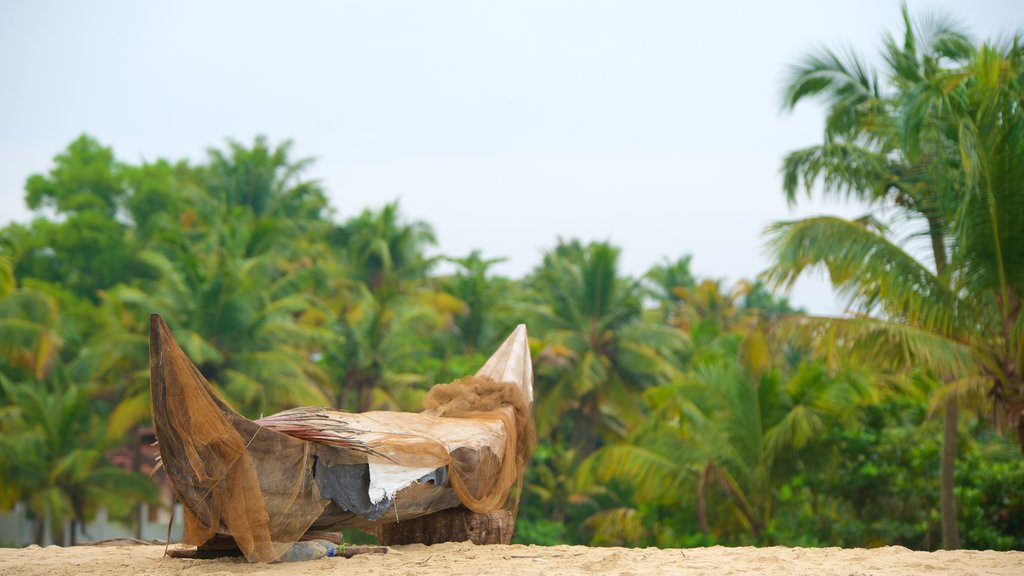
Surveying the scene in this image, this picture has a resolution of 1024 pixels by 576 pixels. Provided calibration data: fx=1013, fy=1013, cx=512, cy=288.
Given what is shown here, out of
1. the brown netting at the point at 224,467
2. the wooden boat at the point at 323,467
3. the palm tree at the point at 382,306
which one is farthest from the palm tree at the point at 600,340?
the brown netting at the point at 224,467

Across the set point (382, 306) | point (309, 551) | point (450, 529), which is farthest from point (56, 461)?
point (309, 551)

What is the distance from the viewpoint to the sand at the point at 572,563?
244 inches

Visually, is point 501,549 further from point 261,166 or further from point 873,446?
point 261,166

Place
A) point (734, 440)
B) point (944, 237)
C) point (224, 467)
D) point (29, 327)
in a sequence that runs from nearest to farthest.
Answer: point (224, 467) < point (944, 237) < point (734, 440) < point (29, 327)

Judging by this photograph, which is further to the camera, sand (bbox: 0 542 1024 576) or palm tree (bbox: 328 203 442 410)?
palm tree (bbox: 328 203 442 410)

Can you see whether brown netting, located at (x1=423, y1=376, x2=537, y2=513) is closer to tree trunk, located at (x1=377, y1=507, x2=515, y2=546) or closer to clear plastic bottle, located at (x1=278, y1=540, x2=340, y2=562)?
tree trunk, located at (x1=377, y1=507, x2=515, y2=546)

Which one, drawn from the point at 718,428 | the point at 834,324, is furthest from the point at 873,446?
the point at 834,324

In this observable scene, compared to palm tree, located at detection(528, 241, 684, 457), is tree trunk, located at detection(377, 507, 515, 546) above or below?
below

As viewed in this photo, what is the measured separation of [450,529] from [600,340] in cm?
1656

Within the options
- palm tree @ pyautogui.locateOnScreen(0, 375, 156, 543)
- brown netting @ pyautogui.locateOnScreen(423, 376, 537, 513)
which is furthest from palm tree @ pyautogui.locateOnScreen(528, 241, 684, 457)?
brown netting @ pyautogui.locateOnScreen(423, 376, 537, 513)

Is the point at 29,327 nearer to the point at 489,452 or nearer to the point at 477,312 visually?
the point at 477,312

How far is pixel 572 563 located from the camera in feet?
21.7

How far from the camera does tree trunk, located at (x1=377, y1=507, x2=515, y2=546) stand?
26.7 ft

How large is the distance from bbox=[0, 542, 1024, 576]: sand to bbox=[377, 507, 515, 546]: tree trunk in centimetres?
51
